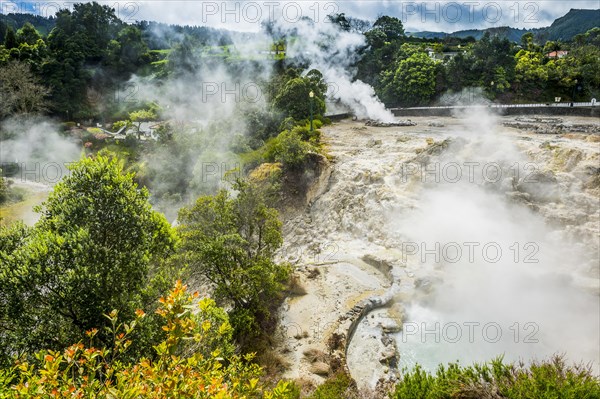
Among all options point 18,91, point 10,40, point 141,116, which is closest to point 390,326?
point 141,116

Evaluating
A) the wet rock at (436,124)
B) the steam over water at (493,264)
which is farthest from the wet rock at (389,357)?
the wet rock at (436,124)

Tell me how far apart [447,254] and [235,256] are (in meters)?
9.31

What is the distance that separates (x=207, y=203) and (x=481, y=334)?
10591 mm

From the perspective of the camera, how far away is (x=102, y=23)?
50625 mm

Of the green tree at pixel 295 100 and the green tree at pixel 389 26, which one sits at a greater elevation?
the green tree at pixel 389 26

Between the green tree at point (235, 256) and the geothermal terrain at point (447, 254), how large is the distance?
1.41 meters

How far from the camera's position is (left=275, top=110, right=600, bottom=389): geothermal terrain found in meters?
11.4

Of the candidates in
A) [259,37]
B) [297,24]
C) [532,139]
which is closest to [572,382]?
[532,139]

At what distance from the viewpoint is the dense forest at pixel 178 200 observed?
551cm

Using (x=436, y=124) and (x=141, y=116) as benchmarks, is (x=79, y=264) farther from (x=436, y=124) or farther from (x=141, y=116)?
(x=141, y=116)

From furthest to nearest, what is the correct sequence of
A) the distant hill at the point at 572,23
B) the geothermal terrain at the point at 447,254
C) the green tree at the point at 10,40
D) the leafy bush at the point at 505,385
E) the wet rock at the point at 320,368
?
the distant hill at the point at 572,23 → the green tree at the point at 10,40 → the geothermal terrain at the point at 447,254 → the wet rock at the point at 320,368 → the leafy bush at the point at 505,385

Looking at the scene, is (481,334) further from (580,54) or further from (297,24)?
(297,24)

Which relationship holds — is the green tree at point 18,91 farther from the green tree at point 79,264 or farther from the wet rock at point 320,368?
the wet rock at point 320,368

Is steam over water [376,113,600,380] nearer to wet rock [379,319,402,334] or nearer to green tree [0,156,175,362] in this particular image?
wet rock [379,319,402,334]
